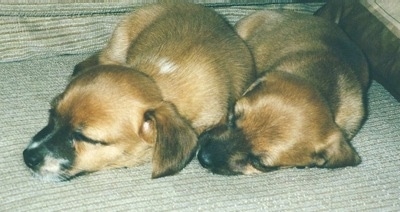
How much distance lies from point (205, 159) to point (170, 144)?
27 cm

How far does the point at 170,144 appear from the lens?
106 inches

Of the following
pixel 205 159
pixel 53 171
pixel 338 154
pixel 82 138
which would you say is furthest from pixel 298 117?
pixel 53 171

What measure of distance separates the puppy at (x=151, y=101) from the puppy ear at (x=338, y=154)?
0.60m

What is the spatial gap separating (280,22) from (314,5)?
1.70 feet

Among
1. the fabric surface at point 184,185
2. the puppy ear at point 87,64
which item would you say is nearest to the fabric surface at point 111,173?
the fabric surface at point 184,185

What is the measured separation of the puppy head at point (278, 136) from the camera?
280 centimetres

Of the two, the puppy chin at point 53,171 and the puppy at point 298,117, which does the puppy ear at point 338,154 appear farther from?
the puppy chin at point 53,171

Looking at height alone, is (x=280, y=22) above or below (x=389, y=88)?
above

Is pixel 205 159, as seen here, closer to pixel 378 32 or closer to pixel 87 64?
pixel 87 64

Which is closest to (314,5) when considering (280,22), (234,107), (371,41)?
(280,22)

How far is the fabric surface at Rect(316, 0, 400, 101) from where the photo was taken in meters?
3.35

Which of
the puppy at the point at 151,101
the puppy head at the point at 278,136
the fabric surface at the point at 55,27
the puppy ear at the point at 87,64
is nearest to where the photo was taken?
the puppy at the point at 151,101

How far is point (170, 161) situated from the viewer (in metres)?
2.68

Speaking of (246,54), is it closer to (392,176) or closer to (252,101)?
(252,101)
